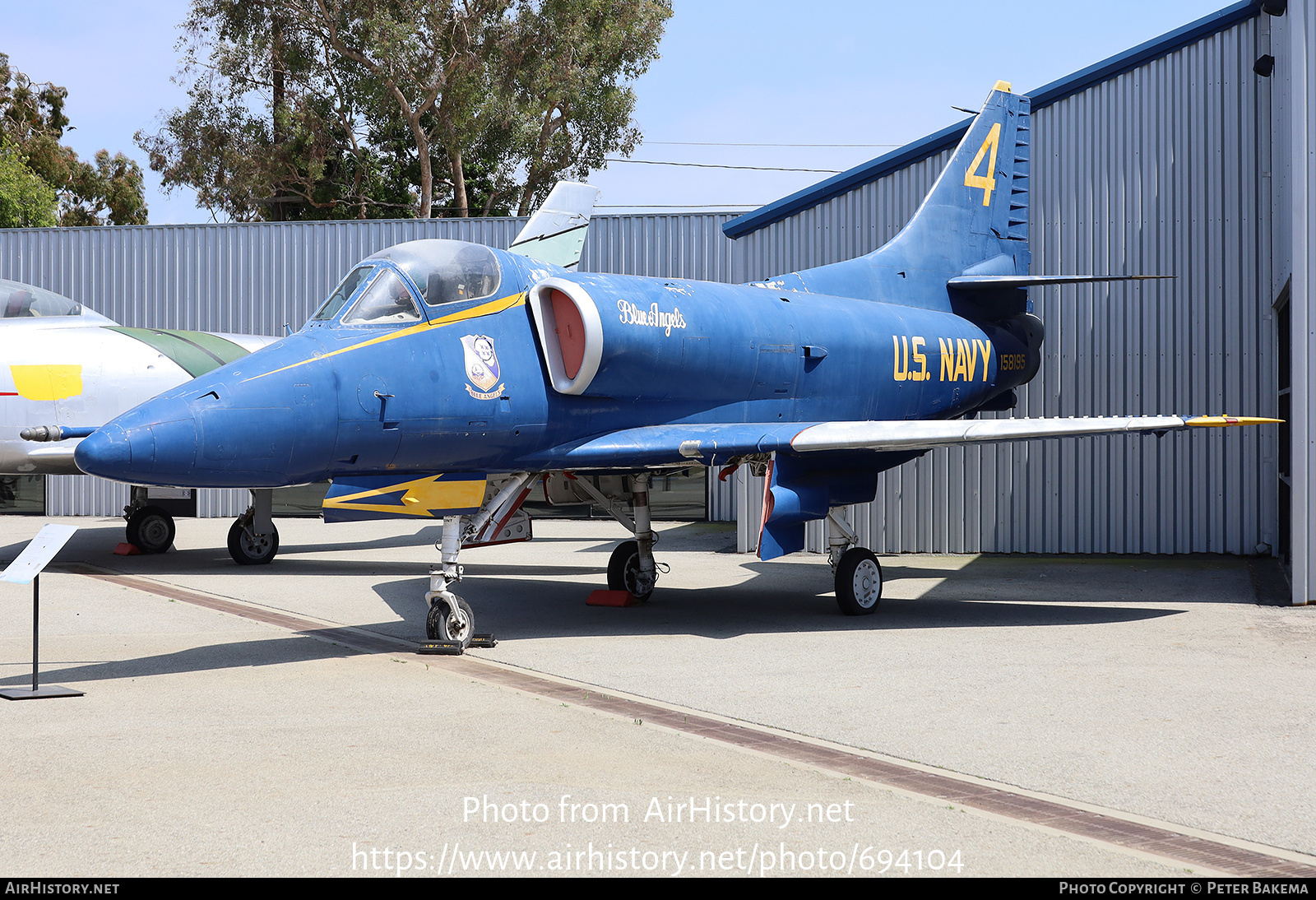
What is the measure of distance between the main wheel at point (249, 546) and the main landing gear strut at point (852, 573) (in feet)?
26.9

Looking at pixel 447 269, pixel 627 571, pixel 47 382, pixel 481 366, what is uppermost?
pixel 447 269

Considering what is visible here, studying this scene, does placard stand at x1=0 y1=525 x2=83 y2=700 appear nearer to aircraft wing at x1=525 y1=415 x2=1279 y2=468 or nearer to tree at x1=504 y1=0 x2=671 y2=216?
aircraft wing at x1=525 y1=415 x2=1279 y2=468

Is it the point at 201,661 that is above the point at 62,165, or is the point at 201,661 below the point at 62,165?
below

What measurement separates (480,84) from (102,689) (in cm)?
3260

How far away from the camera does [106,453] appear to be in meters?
7.08

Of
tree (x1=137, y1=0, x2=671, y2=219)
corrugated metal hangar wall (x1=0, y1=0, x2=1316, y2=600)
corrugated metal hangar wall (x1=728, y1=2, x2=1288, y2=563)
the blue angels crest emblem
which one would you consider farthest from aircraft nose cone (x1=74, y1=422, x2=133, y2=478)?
tree (x1=137, y1=0, x2=671, y2=219)

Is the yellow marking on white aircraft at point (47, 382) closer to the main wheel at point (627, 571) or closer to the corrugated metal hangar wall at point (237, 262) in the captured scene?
the main wheel at point (627, 571)

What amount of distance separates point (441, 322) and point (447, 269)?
17.2 inches

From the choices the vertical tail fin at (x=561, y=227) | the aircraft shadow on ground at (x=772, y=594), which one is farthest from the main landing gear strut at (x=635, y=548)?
the vertical tail fin at (x=561, y=227)

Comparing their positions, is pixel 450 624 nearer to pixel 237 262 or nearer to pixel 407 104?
pixel 237 262

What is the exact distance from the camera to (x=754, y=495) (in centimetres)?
1619

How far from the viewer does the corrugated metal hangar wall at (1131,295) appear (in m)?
15.0

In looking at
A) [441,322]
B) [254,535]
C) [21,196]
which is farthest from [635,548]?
[21,196]

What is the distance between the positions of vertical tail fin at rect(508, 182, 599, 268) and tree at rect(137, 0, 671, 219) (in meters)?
22.5
